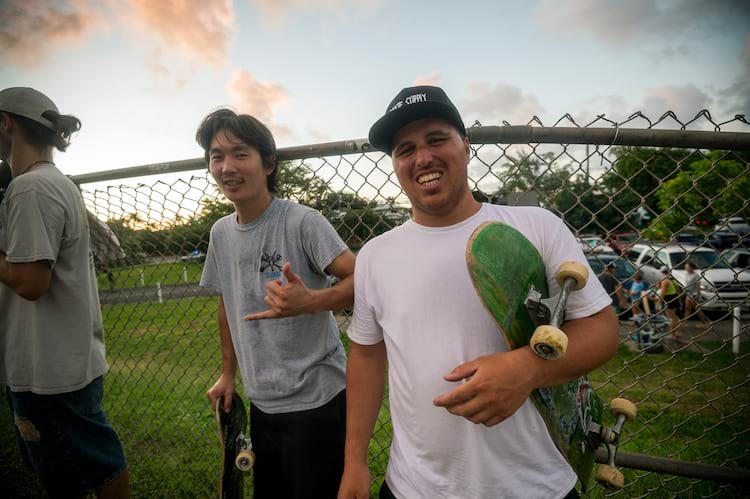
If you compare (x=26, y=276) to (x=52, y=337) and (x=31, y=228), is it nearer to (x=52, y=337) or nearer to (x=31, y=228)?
(x=31, y=228)

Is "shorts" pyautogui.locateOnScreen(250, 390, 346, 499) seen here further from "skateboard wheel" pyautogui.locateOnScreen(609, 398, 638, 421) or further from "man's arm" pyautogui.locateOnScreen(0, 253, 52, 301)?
"man's arm" pyautogui.locateOnScreen(0, 253, 52, 301)

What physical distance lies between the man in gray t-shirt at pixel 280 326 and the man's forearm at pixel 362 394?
263 mm

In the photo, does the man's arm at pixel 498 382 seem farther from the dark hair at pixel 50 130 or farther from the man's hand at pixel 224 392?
the dark hair at pixel 50 130

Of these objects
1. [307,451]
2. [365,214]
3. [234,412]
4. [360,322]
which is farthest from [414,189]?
[234,412]

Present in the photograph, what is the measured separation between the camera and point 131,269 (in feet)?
10.6

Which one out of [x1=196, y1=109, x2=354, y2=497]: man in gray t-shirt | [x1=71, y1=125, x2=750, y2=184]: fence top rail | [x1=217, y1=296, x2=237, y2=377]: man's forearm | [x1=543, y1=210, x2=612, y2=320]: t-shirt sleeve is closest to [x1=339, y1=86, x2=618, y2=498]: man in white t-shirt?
[x1=543, y1=210, x2=612, y2=320]: t-shirt sleeve

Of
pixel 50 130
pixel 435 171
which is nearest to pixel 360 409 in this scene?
pixel 435 171

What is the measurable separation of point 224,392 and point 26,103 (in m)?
1.92

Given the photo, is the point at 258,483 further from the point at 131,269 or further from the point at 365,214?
the point at 131,269

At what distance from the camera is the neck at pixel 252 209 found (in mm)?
1901

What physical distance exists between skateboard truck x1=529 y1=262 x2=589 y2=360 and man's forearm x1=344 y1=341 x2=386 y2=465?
2.58 ft

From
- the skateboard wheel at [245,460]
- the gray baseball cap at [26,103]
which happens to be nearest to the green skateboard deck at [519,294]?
the skateboard wheel at [245,460]

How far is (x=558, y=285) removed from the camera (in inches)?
47.3

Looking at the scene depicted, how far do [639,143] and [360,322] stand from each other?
4.30ft
